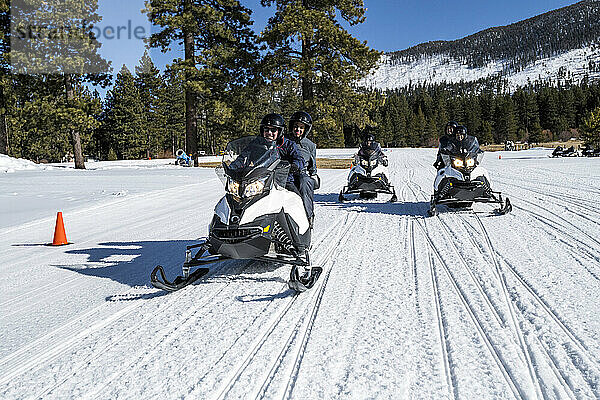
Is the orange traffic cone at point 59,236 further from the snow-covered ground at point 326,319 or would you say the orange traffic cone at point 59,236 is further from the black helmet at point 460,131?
the black helmet at point 460,131

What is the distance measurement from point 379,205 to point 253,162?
651cm

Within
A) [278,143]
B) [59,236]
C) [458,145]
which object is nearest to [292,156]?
[278,143]

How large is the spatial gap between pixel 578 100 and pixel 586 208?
445 feet

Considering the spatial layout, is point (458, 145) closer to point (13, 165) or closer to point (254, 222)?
point (254, 222)

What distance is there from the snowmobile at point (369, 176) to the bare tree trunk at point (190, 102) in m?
17.6

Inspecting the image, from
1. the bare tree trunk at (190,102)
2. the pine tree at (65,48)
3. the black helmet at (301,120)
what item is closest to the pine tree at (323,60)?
the bare tree trunk at (190,102)

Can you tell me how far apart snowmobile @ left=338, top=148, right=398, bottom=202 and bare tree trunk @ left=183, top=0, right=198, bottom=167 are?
17.6 metres

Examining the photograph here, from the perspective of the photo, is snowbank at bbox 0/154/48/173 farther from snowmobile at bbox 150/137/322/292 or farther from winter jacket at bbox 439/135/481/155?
snowmobile at bbox 150/137/322/292

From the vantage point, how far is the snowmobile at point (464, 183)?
8641mm

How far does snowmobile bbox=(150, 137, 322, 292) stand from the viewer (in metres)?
4.46

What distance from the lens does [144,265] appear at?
5617 mm

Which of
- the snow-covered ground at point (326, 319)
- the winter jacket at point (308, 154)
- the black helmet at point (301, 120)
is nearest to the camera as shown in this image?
Answer: the snow-covered ground at point (326, 319)

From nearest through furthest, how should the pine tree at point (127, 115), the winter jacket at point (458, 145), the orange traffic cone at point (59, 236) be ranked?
the orange traffic cone at point (59, 236)
the winter jacket at point (458, 145)
the pine tree at point (127, 115)

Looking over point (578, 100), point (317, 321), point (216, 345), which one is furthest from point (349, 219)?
point (578, 100)
